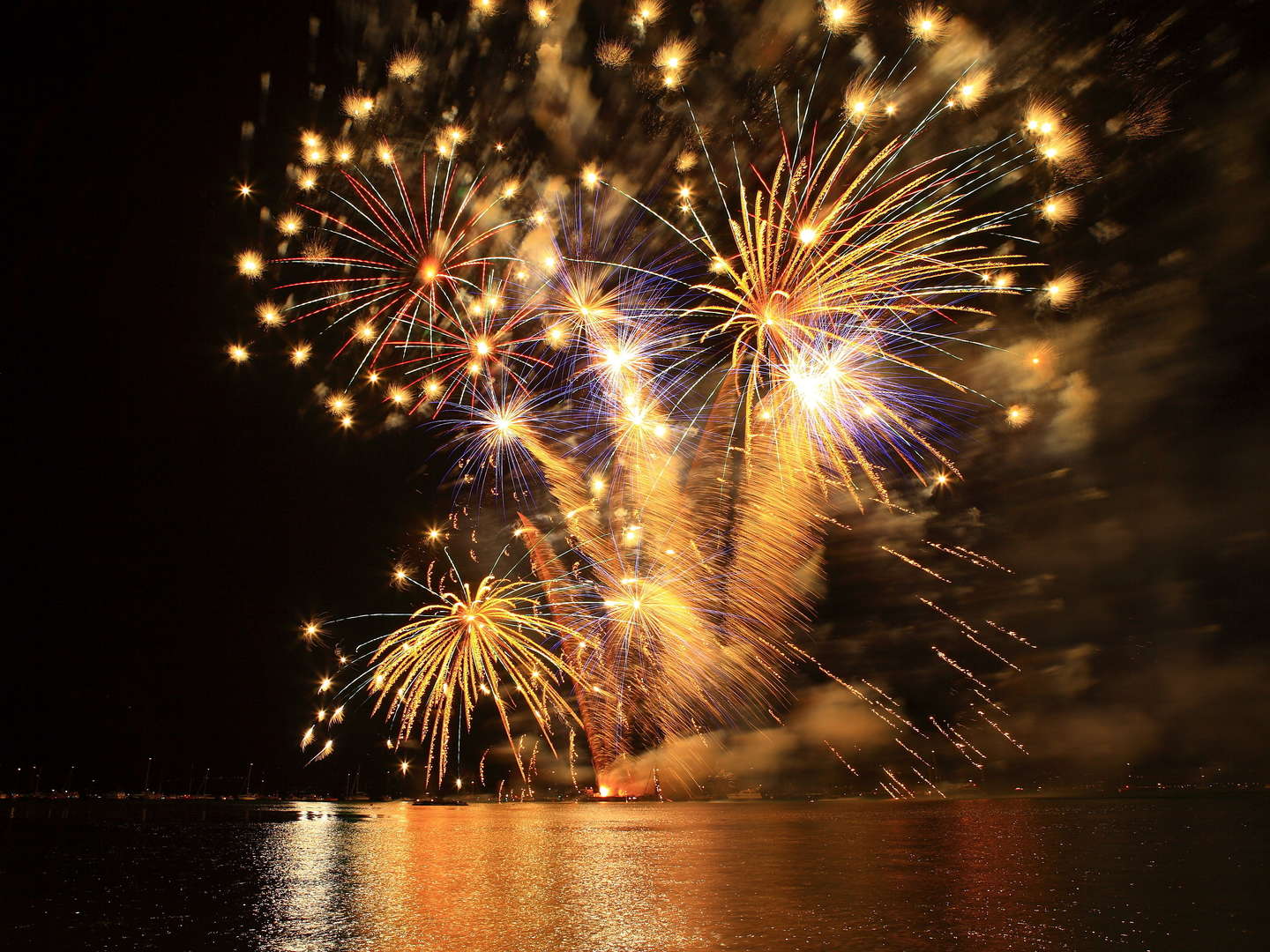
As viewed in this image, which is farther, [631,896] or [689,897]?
[631,896]

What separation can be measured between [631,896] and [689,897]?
2.09 feet

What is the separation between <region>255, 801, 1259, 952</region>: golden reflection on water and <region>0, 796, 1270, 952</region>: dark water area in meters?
0.04

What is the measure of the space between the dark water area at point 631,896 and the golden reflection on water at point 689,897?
0.13ft

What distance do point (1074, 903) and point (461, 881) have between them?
7.09 meters

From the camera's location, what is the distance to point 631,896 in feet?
25.8

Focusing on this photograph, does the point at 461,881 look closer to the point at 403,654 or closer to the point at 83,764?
the point at 403,654

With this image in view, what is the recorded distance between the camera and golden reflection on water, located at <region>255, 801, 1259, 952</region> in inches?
228

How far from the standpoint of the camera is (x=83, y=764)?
1564 inches

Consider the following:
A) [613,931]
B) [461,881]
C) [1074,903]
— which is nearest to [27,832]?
[461,881]

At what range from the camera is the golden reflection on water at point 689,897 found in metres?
5.80

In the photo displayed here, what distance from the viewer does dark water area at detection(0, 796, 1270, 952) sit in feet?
19.1

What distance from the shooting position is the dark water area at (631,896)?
5836mm

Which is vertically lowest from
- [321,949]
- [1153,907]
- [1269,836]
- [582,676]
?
[1269,836]

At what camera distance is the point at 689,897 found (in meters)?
7.74
